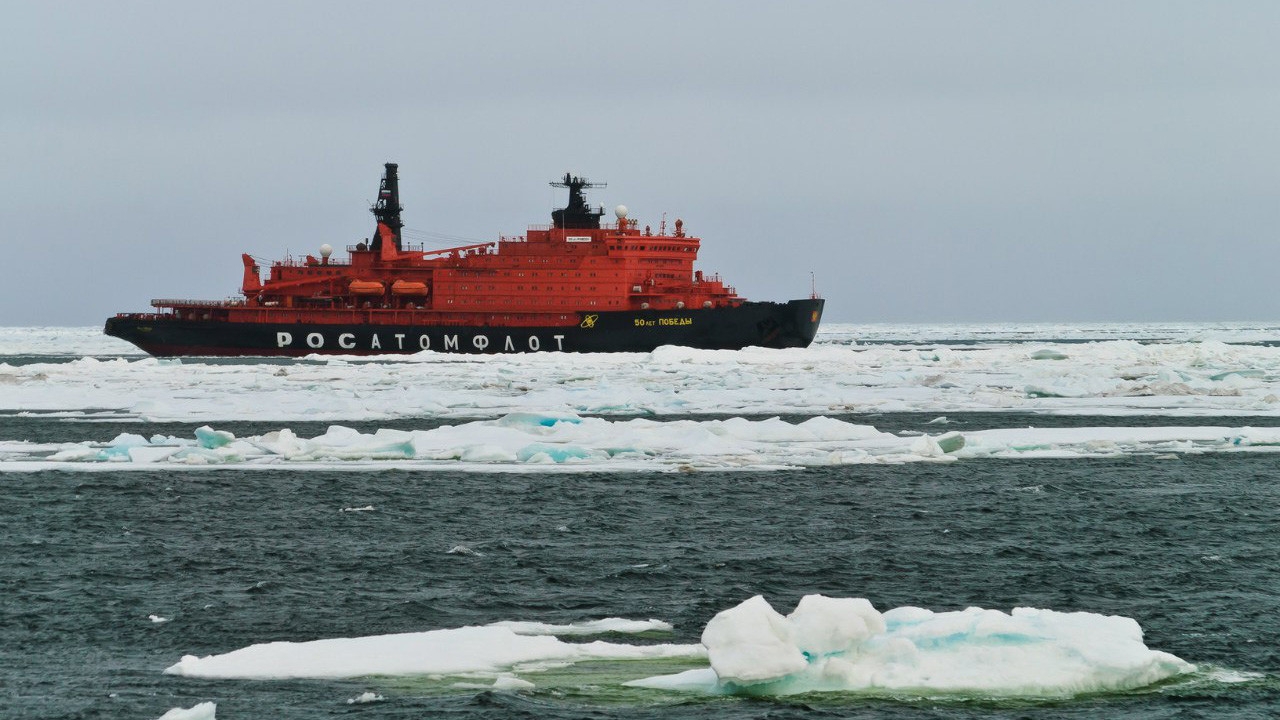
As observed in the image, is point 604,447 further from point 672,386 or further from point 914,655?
point 672,386

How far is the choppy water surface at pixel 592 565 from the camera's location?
20.4ft

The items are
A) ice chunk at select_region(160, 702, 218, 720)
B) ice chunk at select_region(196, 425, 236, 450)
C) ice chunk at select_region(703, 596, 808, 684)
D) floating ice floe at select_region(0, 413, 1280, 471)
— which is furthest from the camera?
ice chunk at select_region(196, 425, 236, 450)

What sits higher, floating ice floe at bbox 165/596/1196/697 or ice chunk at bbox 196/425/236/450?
ice chunk at bbox 196/425/236/450

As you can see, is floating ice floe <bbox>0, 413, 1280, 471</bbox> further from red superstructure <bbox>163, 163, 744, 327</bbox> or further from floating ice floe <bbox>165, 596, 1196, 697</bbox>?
red superstructure <bbox>163, 163, 744, 327</bbox>

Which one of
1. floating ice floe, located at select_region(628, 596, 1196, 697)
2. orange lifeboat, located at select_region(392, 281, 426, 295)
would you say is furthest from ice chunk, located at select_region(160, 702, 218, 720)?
orange lifeboat, located at select_region(392, 281, 426, 295)

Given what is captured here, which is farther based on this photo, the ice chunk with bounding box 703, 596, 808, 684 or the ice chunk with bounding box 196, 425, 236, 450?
the ice chunk with bounding box 196, 425, 236, 450

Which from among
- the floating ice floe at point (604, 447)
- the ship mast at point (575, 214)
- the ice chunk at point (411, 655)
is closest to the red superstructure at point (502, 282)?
the ship mast at point (575, 214)

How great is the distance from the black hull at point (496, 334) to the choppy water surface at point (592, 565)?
99.6ft

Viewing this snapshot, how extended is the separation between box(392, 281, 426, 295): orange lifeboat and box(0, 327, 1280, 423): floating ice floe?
17.3 feet

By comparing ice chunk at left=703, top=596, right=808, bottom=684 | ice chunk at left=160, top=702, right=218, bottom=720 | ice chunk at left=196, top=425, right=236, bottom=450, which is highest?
ice chunk at left=196, top=425, right=236, bottom=450

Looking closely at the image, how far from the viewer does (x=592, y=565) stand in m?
9.35

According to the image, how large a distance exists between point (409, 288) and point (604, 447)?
33595mm

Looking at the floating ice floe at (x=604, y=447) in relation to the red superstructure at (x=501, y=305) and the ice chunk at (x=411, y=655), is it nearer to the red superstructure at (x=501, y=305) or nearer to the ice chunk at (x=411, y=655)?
the ice chunk at (x=411, y=655)

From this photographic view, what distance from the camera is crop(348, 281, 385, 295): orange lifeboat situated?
48.3 metres
